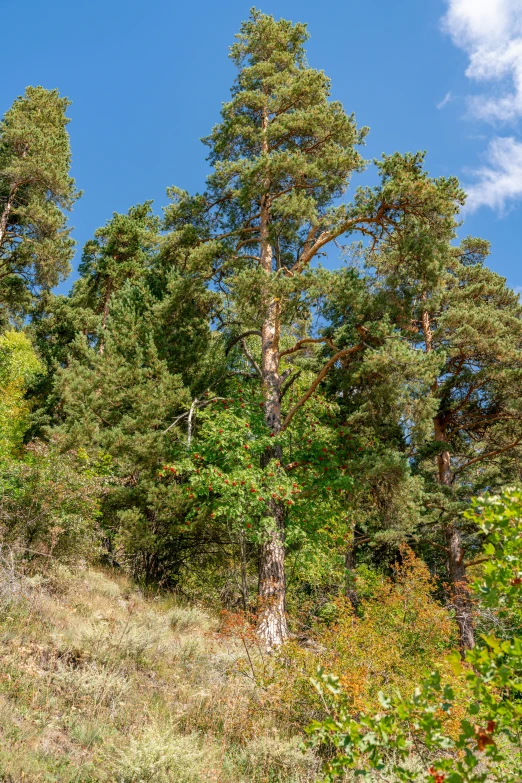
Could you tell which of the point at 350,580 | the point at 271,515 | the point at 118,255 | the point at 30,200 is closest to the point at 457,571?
the point at 350,580

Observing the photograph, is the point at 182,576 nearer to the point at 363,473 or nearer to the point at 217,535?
the point at 217,535

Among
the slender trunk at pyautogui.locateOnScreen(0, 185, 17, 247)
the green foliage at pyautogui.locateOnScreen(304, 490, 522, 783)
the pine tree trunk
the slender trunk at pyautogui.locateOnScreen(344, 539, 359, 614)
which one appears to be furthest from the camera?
the slender trunk at pyautogui.locateOnScreen(0, 185, 17, 247)

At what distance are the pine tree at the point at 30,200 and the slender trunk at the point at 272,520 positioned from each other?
28.5 feet

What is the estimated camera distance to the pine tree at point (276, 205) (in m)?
8.71

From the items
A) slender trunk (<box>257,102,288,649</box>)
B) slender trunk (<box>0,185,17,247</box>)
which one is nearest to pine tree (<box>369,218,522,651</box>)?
slender trunk (<box>257,102,288,649</box>)

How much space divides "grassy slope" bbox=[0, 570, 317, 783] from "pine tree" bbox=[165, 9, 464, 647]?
199 centimetres

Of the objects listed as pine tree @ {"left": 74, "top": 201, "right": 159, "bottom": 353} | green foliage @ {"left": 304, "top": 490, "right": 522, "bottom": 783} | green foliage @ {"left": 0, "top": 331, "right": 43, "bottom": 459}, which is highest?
pine tree @ {"left": 74, "top": 201, "right": 159, "bottom": 353}

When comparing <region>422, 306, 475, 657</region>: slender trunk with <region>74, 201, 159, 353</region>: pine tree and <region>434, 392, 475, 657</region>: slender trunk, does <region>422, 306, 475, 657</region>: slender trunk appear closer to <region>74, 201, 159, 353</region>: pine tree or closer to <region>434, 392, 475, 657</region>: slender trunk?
<region>434, 392, 475, 657</region>: slender trunk

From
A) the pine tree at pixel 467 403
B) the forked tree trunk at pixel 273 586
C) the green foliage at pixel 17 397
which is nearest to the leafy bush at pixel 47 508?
the forked tree trunk at pixel 273 586

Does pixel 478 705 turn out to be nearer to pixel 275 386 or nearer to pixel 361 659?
pixel 361 659

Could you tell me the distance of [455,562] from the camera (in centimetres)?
1308

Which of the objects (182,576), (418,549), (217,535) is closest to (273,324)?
(217,535)

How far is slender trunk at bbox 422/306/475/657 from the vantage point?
11.5 meters

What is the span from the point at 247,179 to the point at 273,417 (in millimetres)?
4905
